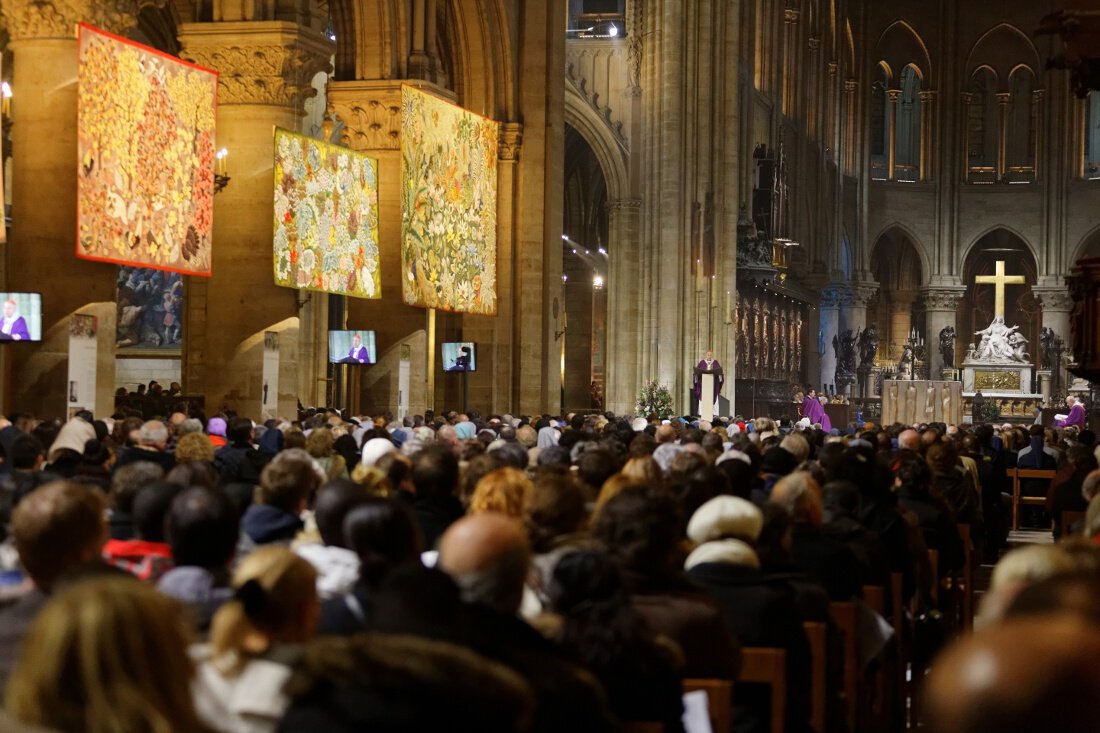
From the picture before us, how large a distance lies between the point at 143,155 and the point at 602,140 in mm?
22245

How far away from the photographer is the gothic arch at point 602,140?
36750 mm

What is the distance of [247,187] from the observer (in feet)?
61.6

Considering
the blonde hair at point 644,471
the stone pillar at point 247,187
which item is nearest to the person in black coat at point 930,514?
the blonde hair at point 644,471

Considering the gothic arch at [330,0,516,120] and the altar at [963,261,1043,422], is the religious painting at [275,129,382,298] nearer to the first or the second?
the gothic arch at [330,0,516,120]

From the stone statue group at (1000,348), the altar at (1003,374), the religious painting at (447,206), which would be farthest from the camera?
the stone statue group at (1000,348)

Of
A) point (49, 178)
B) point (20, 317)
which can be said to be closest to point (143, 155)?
point (49, 178)

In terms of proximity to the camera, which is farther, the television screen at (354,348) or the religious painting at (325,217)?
the television screen at (354,348)

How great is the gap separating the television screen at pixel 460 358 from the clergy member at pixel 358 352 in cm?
259

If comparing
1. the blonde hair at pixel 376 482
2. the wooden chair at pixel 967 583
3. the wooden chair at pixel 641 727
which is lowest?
the wooden chair at pixel 967 583

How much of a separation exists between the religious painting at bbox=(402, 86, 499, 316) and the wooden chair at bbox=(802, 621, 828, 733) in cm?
1664

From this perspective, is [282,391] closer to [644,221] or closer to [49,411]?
[49,411]

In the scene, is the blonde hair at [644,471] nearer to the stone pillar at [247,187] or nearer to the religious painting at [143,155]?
the religious painting at [143,155]

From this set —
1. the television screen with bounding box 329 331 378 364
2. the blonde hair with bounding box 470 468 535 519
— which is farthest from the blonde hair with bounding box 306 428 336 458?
the television screen with bounding box 329 331 378 364

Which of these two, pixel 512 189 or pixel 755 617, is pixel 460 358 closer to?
pixel 512 189
